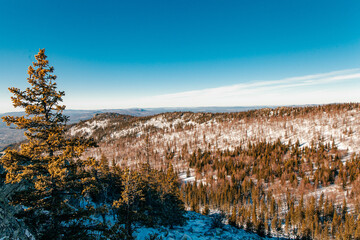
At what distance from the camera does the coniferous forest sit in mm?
8672

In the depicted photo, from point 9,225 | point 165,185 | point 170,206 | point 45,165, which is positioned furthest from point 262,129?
point 9,225

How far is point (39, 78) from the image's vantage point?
30.6ft

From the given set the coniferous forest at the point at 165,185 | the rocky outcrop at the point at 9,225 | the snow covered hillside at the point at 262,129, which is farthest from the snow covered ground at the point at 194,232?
the snow covered hillside at the point at 262,129

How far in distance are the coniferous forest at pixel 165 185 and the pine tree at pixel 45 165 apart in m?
0.05

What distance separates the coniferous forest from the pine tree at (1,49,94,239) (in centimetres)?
5

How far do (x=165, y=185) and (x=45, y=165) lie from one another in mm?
23060

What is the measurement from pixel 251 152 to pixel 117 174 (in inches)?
2506

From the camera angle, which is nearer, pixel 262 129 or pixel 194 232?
pixel 194 232

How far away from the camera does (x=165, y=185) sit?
2939 cm

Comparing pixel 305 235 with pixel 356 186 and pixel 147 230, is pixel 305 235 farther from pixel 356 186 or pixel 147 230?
pixel 147 230

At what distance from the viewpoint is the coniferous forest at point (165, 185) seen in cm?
867

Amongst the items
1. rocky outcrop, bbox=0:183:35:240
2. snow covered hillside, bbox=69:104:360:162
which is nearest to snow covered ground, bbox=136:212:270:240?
rocky outcrop, bbox=0:183:35:240

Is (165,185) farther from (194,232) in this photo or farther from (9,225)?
(9,225)

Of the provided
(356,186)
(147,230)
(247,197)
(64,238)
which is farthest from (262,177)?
(64,238)
